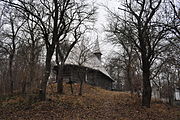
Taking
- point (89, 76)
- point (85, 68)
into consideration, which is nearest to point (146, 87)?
point (85, 68)

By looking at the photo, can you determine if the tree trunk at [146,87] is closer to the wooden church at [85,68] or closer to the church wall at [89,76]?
the wooden church at [85,68]

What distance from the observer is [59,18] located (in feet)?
48.0

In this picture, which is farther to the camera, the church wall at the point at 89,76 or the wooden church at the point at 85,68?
the church wall at the point at 89,76

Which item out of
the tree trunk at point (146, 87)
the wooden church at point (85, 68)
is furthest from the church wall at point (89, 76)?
the tree trunk at point (146, 87)

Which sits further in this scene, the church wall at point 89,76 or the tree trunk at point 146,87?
the church wall at point 89,76

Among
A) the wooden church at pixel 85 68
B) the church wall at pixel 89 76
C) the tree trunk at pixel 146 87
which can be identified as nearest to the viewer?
the tree trunk at pixel 146 87

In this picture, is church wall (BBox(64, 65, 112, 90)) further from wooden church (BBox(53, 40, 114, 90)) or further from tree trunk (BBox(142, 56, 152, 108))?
tree trunk (BBox(142, 56, 152, 108))

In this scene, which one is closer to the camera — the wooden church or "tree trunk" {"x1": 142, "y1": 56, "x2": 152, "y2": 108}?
"tree trunk" {"x1": 142, "y1": 56, "x2": 152, "y2": 108}

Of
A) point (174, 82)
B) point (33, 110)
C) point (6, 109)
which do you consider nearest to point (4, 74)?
point (6, 109)

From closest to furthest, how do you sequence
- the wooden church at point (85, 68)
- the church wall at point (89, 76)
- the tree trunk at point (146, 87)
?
the tree trunk at point (146, 87)
the wooden church at point (85, 68)
the church wall at point (89, 76)

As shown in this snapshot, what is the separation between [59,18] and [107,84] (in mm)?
26288

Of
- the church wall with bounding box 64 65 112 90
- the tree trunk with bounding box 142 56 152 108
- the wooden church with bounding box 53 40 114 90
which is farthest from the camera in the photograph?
the church wall with bounding box 64 65 112 90

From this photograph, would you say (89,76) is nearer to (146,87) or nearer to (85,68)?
(85,68)

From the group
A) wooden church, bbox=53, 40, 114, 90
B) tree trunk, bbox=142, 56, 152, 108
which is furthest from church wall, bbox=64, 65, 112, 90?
tree trunk, bbox=142, 56, 152, 108
